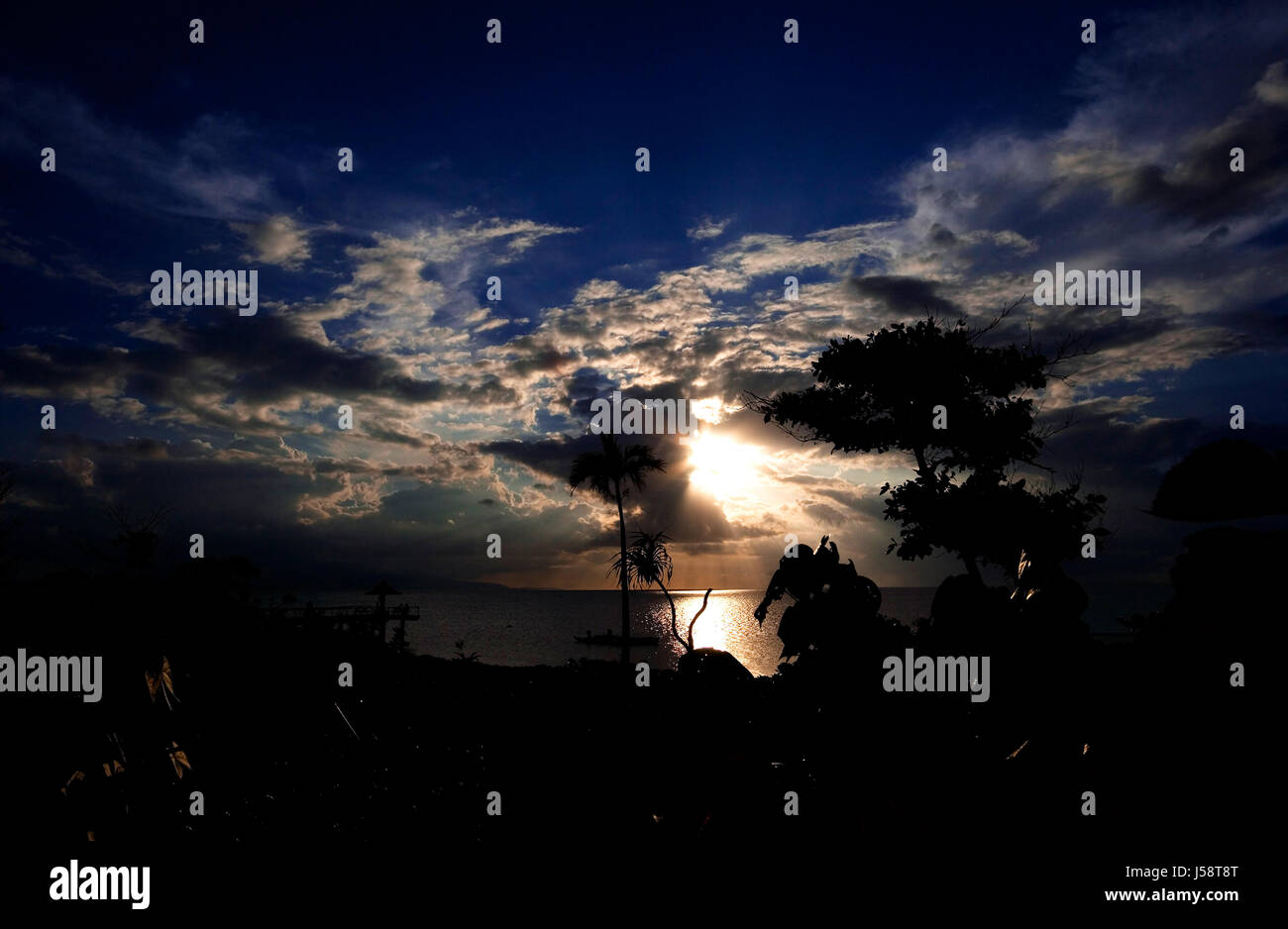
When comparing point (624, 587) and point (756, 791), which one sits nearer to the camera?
point (756, 791)

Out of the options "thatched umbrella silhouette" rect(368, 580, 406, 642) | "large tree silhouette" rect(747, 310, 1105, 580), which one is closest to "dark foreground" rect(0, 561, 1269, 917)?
"large tree silhouette" rect(747, 310, 1105, 580)

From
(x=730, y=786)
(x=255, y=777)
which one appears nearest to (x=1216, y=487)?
(x=730, y=786)

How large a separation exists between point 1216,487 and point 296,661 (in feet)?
27.1

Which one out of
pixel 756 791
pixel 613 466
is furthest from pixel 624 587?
pixel 756 791

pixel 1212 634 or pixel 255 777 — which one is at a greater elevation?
pixel 1212 634

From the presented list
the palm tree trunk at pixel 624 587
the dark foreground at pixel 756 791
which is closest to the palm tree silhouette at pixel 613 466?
the palm tree trunk at pixel 624 587

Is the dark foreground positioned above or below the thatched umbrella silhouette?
above

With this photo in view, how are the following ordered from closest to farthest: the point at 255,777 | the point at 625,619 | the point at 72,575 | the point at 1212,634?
the point at 1212,634, the point at 72,575, the point at 255,777, the point at 625,619

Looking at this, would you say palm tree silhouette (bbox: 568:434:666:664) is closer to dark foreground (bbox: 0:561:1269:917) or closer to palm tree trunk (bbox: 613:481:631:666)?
palm tree trunk (bbox: 613:481:631:666)

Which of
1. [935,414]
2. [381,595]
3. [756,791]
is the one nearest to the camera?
[756,791]

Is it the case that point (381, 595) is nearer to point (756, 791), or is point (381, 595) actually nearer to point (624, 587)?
point (624, 587)

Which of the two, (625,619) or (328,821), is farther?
(625,619)

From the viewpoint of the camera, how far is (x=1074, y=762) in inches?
70.7
